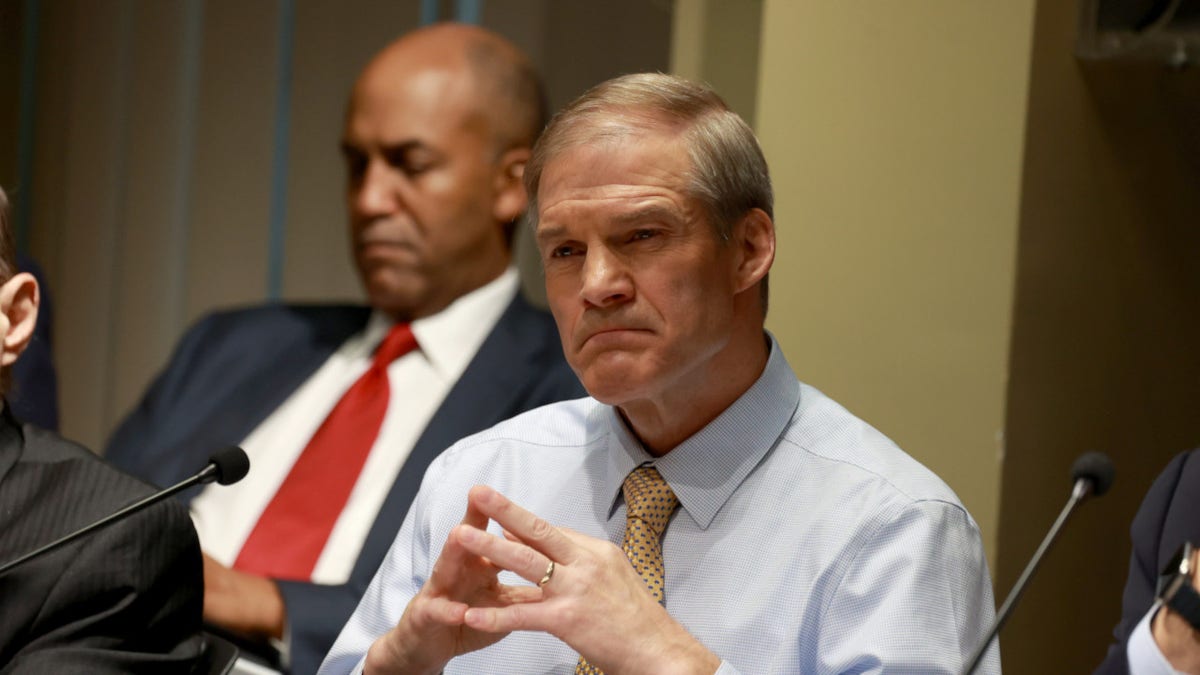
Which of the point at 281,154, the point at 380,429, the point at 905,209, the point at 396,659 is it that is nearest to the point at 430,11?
the point at 281,154

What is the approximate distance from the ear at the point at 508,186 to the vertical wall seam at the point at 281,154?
119cm

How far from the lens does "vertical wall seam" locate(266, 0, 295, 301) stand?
159 inches

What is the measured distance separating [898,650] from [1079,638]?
105cm

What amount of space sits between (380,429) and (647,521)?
4.28ft

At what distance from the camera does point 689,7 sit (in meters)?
2.82

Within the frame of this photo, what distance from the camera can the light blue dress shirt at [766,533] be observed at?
62.0 inches

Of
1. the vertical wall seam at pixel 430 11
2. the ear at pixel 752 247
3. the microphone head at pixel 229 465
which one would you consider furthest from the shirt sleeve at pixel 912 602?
the vertical wall seam at pixel 430 11

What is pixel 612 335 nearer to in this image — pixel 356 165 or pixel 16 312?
pixel 16 312

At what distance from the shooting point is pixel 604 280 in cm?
170

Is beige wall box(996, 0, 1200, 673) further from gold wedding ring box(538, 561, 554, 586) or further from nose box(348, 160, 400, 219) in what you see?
nose box(348, 160, 400, 219)

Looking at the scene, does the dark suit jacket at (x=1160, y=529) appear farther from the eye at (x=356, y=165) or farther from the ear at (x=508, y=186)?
the eye at (x=356, y=165)

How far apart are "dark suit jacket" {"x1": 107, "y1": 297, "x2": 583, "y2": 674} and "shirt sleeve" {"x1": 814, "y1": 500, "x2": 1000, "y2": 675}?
3.78 ft

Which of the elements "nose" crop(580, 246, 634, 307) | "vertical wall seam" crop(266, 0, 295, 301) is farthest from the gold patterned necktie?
"vertical wall seam" crop(266, 0, 295, 301)

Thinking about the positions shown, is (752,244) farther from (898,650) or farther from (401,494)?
(401,494)
